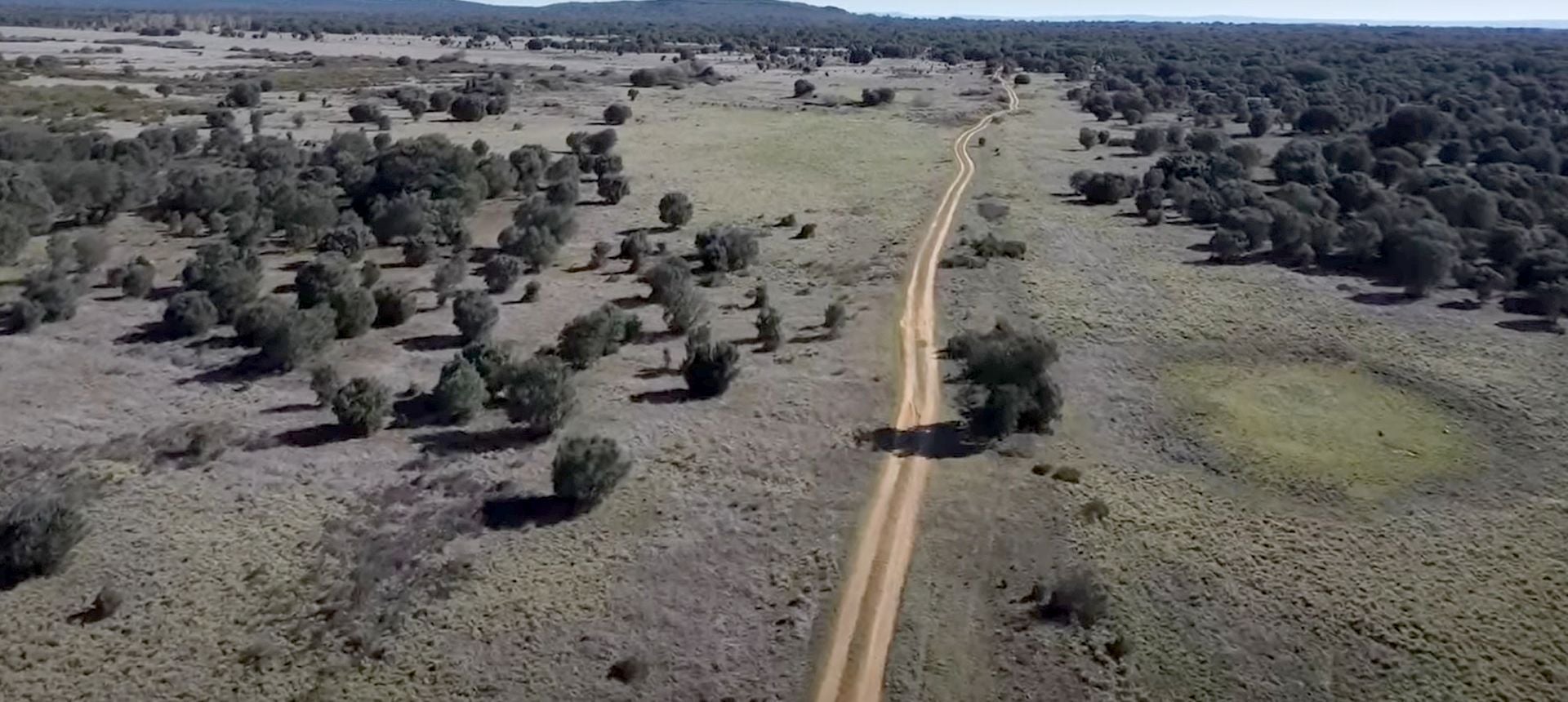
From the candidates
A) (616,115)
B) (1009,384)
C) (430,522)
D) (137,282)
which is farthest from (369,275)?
(616,115)

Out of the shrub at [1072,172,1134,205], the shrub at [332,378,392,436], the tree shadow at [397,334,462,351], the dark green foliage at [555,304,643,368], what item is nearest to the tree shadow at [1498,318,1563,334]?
the shrub at [1072,172,1134,205]

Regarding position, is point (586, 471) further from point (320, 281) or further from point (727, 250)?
point (727, 250)

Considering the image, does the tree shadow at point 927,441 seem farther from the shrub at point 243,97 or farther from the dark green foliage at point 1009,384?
the shrub at point 243,97

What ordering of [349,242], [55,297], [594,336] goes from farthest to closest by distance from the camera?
Result: [349,242] < [55,297] < [594,336]

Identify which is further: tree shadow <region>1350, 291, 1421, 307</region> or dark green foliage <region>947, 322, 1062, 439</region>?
tree shadow <region>1350, 291, 1421, 307</region>

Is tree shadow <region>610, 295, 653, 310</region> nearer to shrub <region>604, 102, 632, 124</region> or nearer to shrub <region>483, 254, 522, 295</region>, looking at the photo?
shrub <region>483, 254, 522, 295</region>

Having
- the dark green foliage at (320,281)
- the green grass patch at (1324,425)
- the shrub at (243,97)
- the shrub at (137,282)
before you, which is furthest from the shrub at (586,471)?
the shrub at (243,97)
